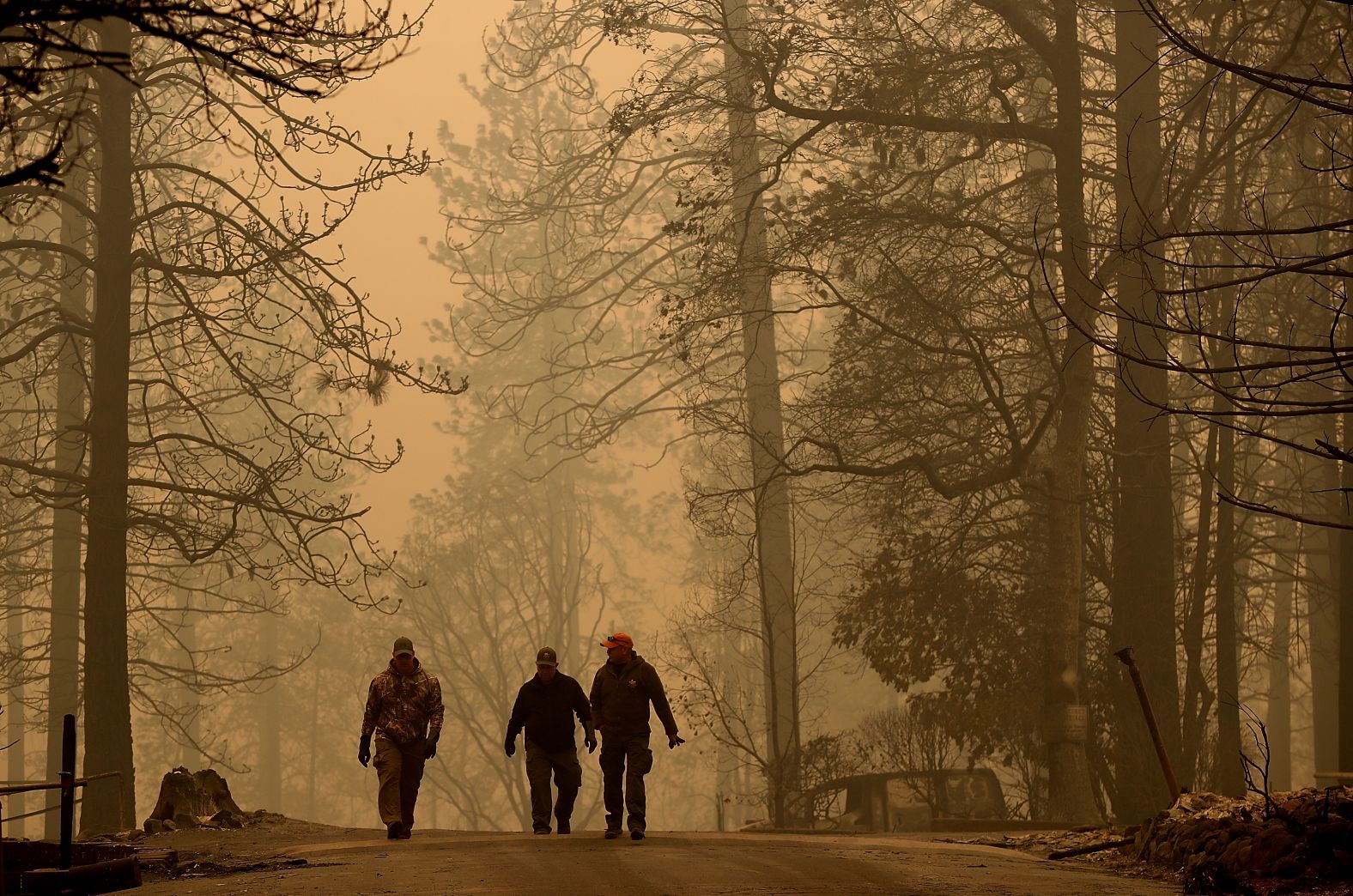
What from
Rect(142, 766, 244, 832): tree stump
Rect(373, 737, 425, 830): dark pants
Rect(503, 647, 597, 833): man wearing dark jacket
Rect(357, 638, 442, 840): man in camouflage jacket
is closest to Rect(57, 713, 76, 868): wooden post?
Rect(357, 638, 442, 840): man in camouflage jacket

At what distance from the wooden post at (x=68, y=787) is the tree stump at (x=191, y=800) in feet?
19.9

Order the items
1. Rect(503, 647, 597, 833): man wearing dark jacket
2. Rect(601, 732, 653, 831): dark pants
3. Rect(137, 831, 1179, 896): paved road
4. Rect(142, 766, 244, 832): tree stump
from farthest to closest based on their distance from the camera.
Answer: Rect(142, 766, 244, 832): tree stump < Rect(503, 647, 597, 833): man wearing dark jacket < Rect(601, 732, 653, 831): dark pants < Rect(137, 831, 1179, 896): paved road

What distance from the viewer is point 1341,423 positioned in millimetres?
26391

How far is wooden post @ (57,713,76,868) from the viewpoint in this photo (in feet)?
32.2

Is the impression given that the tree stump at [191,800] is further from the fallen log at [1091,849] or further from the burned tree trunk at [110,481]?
the fallen log at [1091,849]

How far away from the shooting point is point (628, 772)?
1435cm

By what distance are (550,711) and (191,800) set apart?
494 cm

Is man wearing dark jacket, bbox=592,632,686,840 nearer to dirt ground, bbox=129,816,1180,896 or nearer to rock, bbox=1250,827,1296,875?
dirt ground, bbox=129,816,1180,896

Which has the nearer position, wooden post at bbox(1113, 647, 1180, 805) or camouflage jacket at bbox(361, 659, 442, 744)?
wooden post at bbox(1113, 647, 1180, 805)

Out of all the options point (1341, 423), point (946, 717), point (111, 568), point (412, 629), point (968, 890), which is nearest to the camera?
point (968, 890)

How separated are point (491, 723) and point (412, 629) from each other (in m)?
12.3

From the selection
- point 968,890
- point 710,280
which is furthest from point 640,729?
point 710,280

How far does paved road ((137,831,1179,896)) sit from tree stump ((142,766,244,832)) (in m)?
3.21

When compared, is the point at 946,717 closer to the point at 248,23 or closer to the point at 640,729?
the point at 640,729
